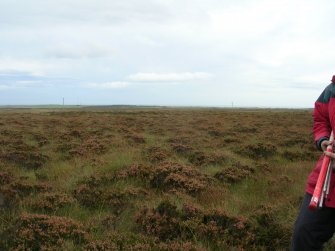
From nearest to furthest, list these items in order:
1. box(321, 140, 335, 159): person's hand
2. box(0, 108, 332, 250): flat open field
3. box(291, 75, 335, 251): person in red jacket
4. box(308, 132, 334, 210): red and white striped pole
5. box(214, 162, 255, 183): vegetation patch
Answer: box(308, 132, 334, 210): red and white striped pole → box(321, 140, 335, 159): person's hand → box(291, 75, 335, 251): person in red jacket → box(0, 108, 332, 250): flat open field → box(214, 162, 255, 183): vegetation patch

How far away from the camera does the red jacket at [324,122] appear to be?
9.73ft

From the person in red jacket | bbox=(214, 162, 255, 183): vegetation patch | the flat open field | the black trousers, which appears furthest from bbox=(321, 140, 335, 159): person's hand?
bbox=(214, 162, 255, 183): vegetation patch

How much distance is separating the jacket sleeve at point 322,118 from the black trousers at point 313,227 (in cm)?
57

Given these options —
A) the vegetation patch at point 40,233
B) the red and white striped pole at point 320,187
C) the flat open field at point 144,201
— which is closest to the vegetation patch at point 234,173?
the flat open field at point 144,201

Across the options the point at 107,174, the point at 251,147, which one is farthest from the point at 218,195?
the point at 251,147

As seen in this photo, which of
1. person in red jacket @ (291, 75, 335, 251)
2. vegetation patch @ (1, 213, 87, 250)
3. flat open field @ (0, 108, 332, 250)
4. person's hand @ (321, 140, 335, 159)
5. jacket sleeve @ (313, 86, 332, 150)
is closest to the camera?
person's hand @ (321, 140, 335, 159)

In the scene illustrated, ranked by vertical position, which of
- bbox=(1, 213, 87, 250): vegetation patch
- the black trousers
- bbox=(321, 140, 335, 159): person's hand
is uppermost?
bbox=(321, 140, 335, 159): person's hand

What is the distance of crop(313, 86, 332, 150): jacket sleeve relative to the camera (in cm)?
323

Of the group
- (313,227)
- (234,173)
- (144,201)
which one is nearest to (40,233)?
(144,201)

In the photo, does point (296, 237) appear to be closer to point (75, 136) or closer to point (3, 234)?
point (3, 234)

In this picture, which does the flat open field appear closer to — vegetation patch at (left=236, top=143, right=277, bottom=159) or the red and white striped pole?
vegetation patch at (left=236, top=143, right=277, bottom=159)

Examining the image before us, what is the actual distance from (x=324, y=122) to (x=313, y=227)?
0.99m

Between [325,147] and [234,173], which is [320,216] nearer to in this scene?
[325,147]

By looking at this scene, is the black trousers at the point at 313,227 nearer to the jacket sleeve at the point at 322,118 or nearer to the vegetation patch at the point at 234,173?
the jacket sleeve at the point at 322,118
